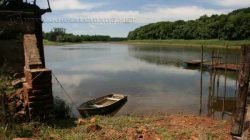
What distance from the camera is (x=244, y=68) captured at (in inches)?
287

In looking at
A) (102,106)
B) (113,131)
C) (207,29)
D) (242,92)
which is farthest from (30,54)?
(207,29)

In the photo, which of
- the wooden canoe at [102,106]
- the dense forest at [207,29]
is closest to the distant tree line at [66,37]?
the dense forest at [207,29]

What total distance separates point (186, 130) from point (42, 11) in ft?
29.5

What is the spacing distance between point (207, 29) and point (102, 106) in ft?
277

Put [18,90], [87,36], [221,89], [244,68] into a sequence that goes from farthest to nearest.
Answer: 1. [87,36]
2. [221,89]
3. [18,90]
4. [244,68]

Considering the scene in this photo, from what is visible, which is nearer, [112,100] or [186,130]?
[186,130]

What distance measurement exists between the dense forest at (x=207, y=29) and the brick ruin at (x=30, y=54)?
248ft

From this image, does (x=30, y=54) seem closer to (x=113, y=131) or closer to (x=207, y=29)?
(x=113, y=131)

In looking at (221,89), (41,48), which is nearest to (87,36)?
(221,89)

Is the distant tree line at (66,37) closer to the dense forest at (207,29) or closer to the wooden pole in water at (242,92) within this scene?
the dense forest at (207,29)

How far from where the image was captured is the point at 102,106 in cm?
2073

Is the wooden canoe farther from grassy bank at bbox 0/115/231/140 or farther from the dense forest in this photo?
the dense forest

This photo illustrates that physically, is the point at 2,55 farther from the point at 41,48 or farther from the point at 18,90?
the point at 18,90

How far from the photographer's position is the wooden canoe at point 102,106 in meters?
19.6
